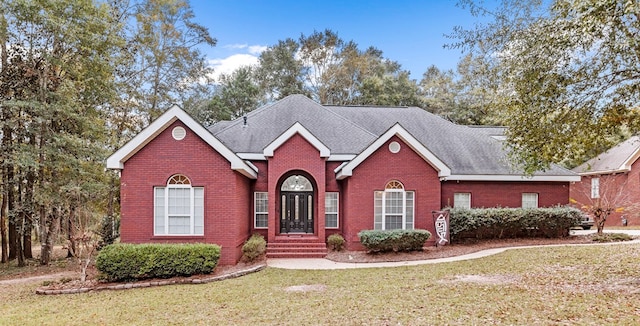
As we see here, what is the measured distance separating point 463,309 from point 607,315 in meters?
2.42

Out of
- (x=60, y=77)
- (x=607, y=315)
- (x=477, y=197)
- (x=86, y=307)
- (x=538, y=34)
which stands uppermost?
(x=60, y=77)

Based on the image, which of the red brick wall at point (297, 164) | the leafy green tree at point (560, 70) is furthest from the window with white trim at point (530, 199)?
the red brick wall at point (297, 164)

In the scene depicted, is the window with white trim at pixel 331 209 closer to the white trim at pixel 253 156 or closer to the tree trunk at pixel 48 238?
the white trim at pixel 253 156

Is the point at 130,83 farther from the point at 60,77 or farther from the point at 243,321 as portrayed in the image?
the point at 243,321

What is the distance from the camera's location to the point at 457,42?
32.4 ft

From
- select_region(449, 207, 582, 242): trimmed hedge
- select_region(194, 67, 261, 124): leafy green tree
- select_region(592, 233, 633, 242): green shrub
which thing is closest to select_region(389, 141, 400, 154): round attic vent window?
select_region(449, 207, 582, 242): trimmed hedge

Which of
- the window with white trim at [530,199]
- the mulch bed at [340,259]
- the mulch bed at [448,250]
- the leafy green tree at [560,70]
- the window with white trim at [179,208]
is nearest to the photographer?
the leafy green tree at [560,70]

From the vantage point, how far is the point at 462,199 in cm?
1873

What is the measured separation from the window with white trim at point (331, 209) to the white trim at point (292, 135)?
2.43 metres

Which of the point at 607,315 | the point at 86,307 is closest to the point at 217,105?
the point at 86,307

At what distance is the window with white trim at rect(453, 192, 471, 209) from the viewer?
1864 centimetres

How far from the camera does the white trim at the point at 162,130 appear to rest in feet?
43.4

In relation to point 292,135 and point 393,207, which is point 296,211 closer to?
point 292,135

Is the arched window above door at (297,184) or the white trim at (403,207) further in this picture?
the arched window above door at (297,184)
